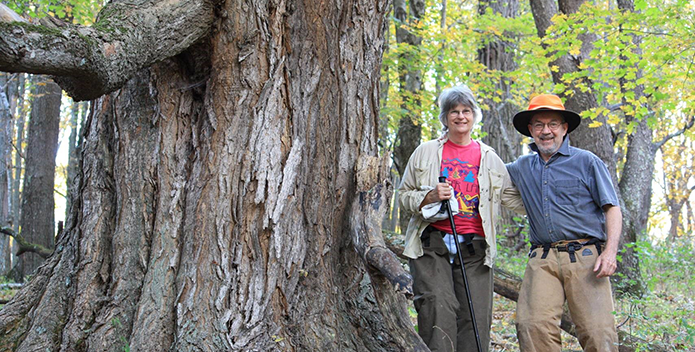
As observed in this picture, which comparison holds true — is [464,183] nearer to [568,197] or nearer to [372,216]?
[568,197]

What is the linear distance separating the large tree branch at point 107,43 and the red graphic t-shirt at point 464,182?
6.55 feet

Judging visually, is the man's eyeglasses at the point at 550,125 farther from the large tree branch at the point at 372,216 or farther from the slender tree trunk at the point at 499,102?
the slender tree trunk at the point at 499,102

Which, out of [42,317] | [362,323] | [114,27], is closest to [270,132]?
[114,27]

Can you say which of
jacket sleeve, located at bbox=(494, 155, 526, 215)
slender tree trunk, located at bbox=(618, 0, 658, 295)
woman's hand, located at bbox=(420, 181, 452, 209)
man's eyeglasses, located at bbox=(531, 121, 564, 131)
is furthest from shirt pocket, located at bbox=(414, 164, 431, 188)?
slender tree trunk, located at bbox=(618, 0, 658, 295)

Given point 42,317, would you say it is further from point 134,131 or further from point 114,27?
point 114,27

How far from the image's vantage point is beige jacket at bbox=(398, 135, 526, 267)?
13.0 feet

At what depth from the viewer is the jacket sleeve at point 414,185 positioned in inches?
157

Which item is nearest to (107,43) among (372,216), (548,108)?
(372,216)

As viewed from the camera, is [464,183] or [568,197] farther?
[464,183]

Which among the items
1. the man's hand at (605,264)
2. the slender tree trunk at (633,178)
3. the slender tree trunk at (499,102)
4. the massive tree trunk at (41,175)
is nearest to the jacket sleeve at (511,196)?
the man's hand at (605,264)

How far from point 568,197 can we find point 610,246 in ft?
1.46

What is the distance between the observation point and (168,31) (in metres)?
3.33

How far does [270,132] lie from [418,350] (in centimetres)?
170

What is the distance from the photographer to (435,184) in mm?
4031
